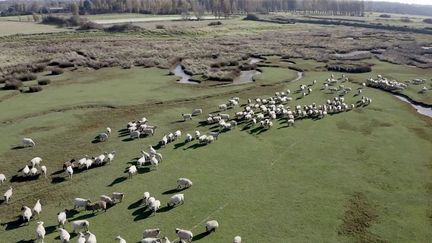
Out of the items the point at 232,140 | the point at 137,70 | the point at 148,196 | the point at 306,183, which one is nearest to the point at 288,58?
the point at 137,70

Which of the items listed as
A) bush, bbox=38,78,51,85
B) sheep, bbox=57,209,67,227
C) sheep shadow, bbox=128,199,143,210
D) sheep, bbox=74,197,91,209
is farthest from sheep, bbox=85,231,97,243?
bush, bbox=38,78,51,85

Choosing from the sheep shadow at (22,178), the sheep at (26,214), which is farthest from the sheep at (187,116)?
the sheep at (26,214)

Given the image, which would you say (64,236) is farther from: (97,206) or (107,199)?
(107,199)

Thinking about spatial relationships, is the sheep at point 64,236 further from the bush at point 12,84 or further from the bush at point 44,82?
the bush at point 44,82

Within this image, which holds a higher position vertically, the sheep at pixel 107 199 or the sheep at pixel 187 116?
the sheep at pixel 187 116

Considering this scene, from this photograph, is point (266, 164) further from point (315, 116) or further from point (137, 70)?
point (137, 70)

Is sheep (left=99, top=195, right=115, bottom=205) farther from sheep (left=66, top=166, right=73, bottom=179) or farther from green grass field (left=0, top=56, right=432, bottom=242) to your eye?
sheep (left=66, top=166, right=73, bottom=179)

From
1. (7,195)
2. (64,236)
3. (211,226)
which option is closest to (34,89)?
(7,195)
